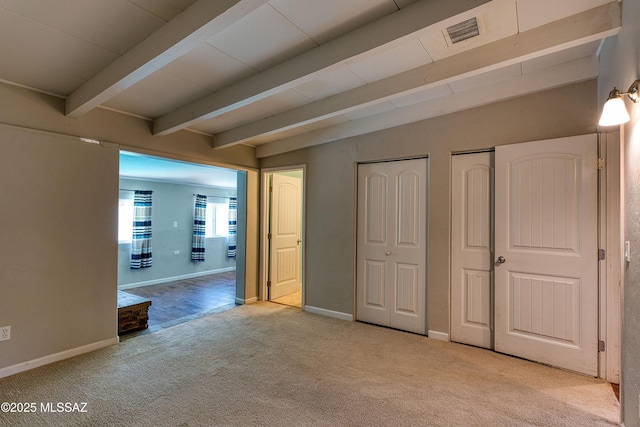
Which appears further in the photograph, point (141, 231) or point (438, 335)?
point (141, 231)

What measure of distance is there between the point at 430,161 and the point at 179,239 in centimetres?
560

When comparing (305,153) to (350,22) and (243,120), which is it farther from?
(350,22)

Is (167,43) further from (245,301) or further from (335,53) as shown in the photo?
(245,301)

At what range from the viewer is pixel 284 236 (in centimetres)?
493

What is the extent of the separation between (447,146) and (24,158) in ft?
12.5

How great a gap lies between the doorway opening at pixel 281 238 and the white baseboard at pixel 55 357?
2061 millimetres

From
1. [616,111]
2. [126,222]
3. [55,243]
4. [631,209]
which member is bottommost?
[55,243]

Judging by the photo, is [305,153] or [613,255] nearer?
[613,255]

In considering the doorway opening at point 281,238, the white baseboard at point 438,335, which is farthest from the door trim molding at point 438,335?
the doorway opening at point 281,238

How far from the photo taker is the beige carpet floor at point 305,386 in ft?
6.38

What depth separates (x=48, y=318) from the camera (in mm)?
2658

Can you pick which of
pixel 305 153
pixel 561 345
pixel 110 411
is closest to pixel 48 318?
pixel 110 411

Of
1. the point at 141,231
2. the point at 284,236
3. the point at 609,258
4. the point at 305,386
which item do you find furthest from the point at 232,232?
the point at 609,258

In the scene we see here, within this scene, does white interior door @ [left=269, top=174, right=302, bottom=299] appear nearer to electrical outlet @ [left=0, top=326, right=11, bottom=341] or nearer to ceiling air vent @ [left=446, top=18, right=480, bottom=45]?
electrical outlet @ [left=0, top=326, right=11, bottom=341]
